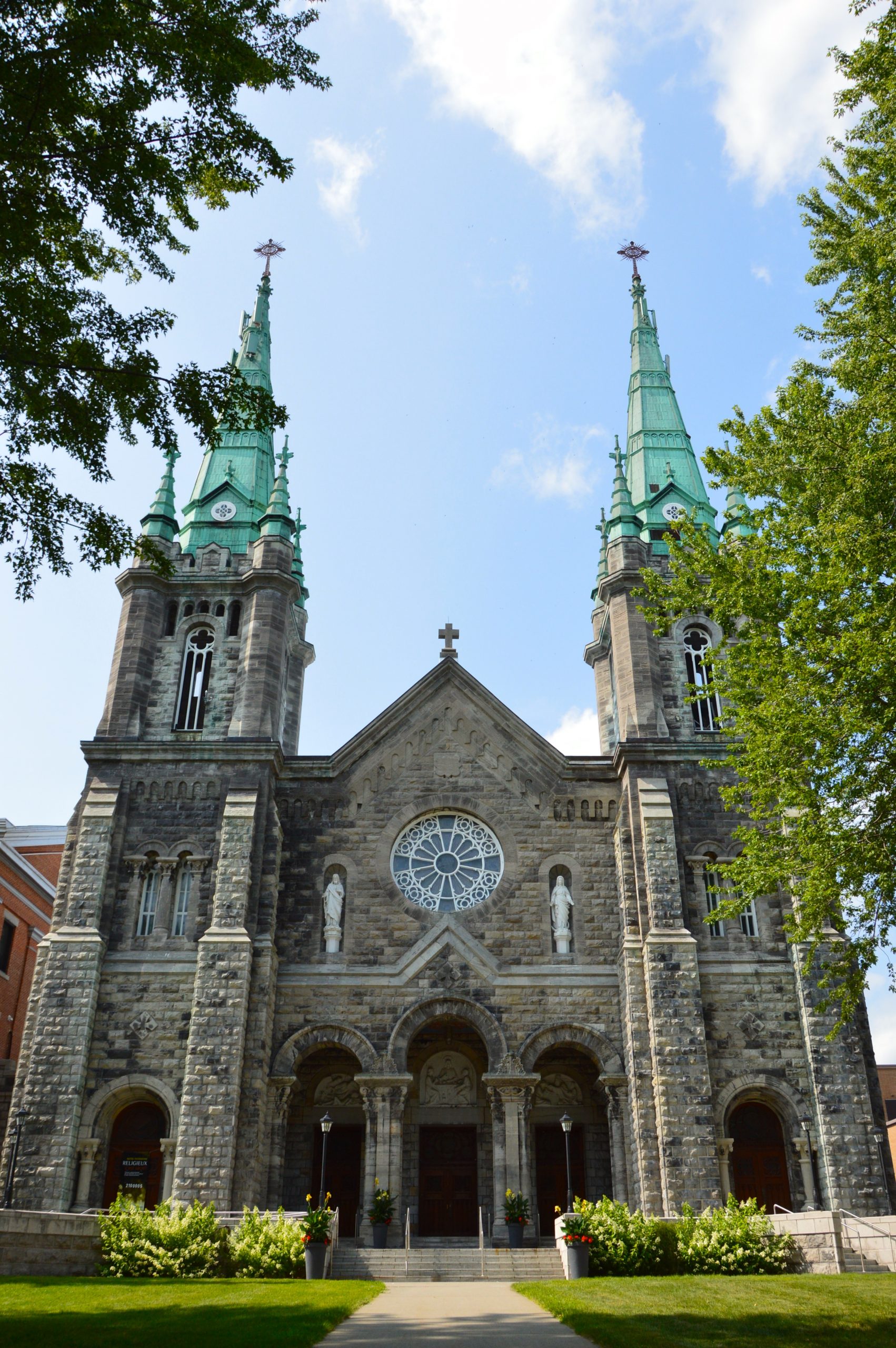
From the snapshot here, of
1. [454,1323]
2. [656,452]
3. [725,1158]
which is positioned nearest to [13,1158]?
[454,1323]

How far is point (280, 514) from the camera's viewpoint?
3369cm

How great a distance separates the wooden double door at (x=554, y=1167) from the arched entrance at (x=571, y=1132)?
1cm

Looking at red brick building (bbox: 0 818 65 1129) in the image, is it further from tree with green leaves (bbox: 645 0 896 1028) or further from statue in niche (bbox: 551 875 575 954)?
tree with green leaves (bbox: 645 0 896 1028)

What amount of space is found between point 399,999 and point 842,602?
638 inches

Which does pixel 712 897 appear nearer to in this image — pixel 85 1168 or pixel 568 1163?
pixel 568 1163

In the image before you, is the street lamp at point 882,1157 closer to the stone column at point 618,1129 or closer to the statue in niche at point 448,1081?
the stone column at point 618,1129

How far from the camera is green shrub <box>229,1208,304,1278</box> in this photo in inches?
790

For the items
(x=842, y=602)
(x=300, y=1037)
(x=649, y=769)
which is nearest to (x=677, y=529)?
(x=842, y=602)

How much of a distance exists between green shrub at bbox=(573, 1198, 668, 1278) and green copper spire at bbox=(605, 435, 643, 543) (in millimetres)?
19548

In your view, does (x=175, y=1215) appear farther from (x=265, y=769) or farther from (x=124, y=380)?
(x=124, y=380)

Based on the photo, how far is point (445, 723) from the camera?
31.5 m

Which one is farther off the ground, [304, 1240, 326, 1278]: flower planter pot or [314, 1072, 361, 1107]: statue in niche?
[314, 1072, 361, 1107]: statue in niche

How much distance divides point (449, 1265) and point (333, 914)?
359 inches

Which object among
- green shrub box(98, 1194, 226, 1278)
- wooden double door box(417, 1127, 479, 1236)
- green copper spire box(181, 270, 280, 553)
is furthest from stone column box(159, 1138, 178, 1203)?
green copper spire box(181, 270, 280, 553)
